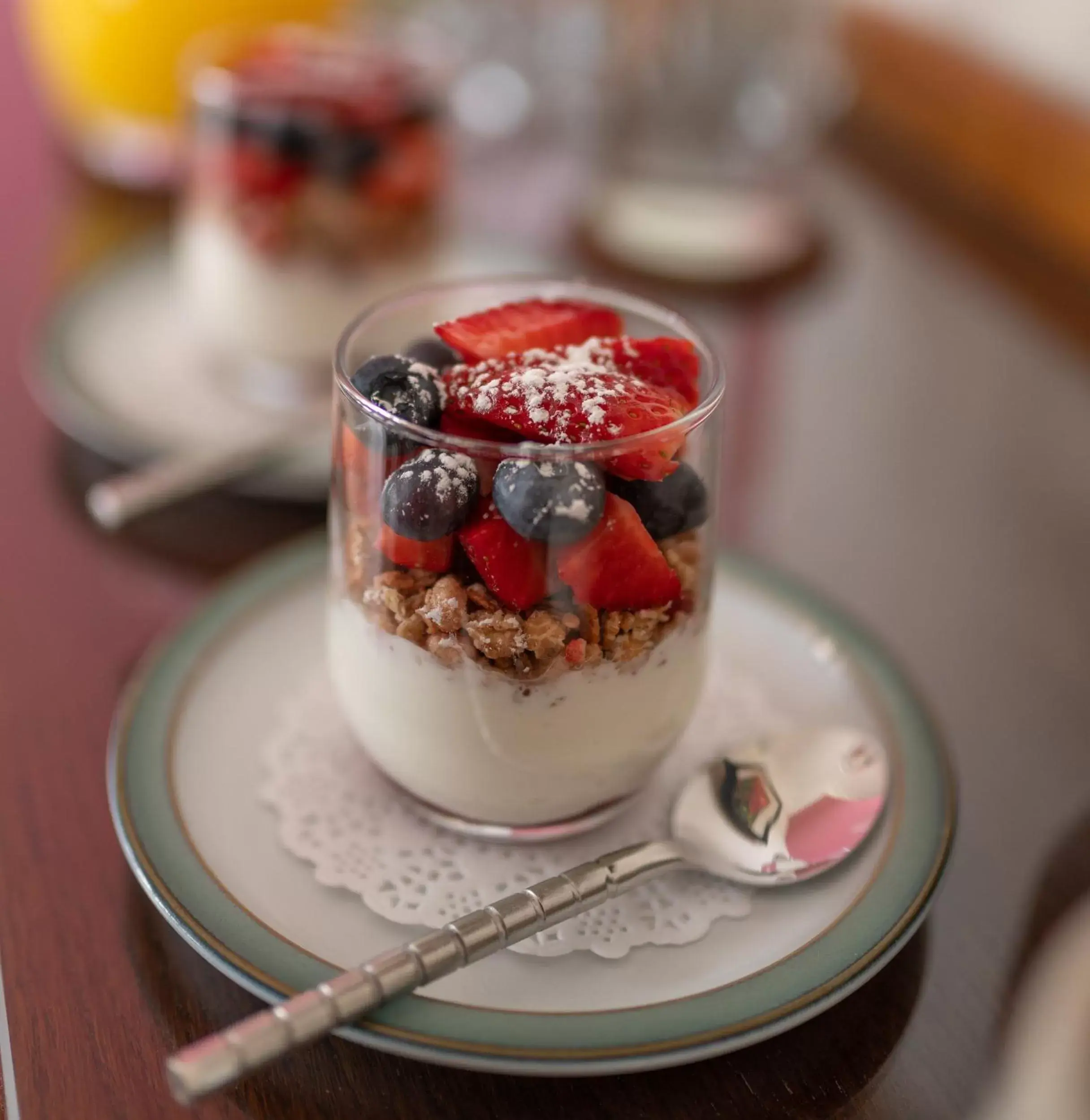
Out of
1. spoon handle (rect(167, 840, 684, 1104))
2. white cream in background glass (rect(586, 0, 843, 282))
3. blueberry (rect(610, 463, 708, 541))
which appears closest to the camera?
spoon handle (rect(167, 840, 684, 1104))

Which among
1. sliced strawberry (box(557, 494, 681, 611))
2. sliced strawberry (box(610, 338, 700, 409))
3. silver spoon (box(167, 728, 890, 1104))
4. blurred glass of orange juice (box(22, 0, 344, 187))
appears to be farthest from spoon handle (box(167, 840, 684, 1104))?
blurred glass of orange juice (box(22, 0, 344, 187))

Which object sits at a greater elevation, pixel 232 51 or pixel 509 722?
pixel 232 51

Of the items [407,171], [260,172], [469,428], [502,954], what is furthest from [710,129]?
[502,954]

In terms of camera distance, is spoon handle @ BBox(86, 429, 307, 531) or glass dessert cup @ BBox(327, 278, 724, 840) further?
spoon handle @ BBox(86, 429, 307, 531)

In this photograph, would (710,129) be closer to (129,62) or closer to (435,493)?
(129,62)

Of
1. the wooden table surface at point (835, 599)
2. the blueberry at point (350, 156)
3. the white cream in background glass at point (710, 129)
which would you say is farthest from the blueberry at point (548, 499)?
the white cream in background glass at point (710, 129)

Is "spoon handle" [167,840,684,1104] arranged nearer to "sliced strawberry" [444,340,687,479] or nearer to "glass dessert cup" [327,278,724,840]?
"glass dessert cup" [327,278,724,840]
